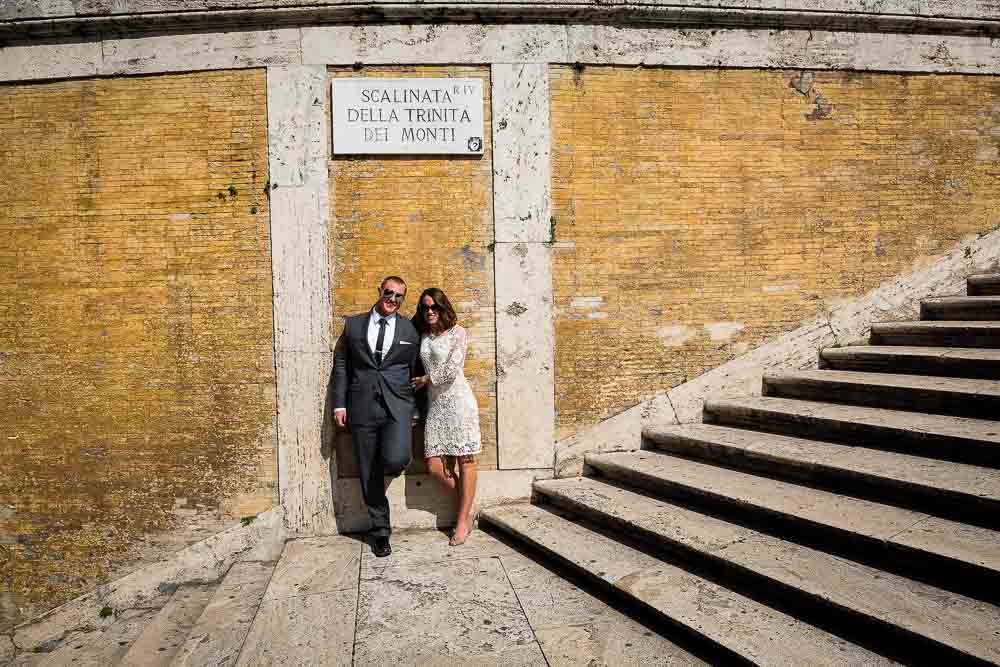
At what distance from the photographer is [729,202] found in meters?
5.25

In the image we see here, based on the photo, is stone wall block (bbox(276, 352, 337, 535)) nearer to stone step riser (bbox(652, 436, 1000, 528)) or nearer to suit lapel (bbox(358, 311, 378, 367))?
suit lapel (bbox(358, 311, 378, 367))

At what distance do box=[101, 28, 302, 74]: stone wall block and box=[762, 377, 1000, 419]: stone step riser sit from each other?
16.3 feet

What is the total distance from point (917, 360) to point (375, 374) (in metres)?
4.13

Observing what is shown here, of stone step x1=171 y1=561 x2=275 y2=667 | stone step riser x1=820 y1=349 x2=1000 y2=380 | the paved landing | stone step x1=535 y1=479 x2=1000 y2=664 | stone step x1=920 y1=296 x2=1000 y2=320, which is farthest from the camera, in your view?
stone step x1=920 y1=296 x2=1000 y2=320

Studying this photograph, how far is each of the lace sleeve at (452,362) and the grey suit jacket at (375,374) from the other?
0.91ft

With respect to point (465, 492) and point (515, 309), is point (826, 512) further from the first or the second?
point (515, 309)

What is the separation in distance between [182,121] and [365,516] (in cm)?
365

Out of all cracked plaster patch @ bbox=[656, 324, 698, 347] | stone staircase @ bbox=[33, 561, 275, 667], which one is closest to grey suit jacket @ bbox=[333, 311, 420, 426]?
stone staircase @ bbox=[33, 561, 275, 667]

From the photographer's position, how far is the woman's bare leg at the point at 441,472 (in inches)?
185

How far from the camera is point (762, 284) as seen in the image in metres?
5.30

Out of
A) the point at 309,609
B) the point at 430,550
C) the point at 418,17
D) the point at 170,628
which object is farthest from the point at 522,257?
the point at 170,628

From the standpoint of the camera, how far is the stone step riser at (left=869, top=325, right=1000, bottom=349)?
4.44m

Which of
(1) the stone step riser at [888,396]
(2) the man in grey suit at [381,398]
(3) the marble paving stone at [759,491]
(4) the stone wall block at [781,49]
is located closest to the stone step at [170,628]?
(2) the man in grey suit at [381,398]

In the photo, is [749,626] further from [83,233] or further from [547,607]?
[83,233]
